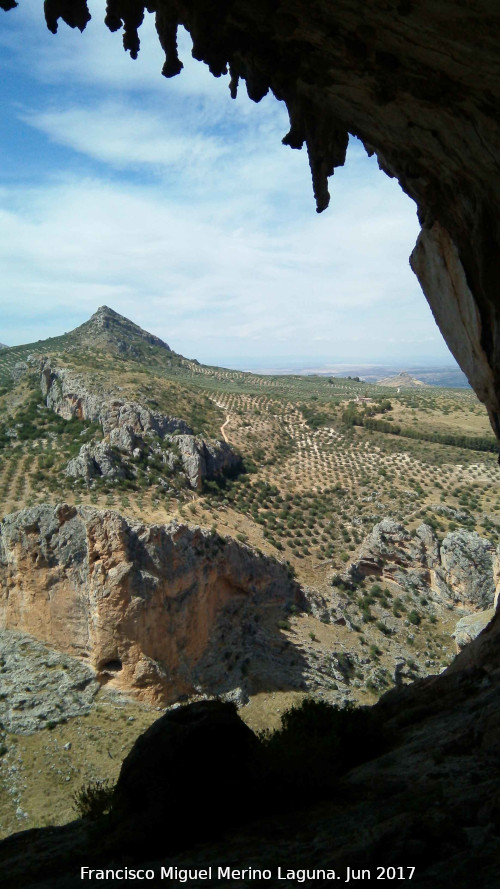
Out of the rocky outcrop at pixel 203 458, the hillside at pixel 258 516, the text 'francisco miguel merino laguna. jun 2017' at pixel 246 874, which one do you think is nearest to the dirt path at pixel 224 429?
the hillside at pixel 258 516

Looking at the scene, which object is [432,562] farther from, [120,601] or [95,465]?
[95,465]

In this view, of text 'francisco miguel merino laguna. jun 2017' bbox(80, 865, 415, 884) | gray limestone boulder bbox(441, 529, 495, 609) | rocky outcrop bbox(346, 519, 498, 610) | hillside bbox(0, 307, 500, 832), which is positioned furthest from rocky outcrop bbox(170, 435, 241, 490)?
text 'francisco miguel merino laguna. jun 2017' bbox(80, 865, 415, 884)

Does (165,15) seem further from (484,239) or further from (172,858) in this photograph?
(172,858)

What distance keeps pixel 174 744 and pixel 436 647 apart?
20.7 m

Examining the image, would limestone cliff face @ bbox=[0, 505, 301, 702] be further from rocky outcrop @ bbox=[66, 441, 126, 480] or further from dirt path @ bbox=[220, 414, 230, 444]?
dirt path @ bbox=[220, 414, 230, 444]

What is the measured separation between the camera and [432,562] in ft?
94.3

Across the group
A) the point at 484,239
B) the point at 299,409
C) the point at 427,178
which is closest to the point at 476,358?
the point at 484,239

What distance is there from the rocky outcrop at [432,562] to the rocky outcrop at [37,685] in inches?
564

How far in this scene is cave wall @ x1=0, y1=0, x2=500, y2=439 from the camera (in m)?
5.30

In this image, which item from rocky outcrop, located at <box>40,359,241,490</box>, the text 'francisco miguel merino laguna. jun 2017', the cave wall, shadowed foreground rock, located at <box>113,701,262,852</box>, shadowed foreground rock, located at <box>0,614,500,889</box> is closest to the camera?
the text 'francisco miguel merino laguna. jun 2017'

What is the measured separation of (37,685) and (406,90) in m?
21.4

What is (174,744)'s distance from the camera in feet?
22.4

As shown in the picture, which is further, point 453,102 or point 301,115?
point 301,115

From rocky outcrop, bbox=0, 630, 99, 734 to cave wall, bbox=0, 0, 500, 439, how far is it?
18.1m
